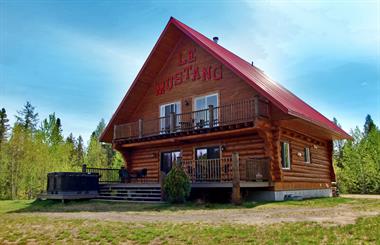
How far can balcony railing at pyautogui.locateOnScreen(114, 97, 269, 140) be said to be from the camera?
55.2 ft

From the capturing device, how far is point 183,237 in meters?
7.32

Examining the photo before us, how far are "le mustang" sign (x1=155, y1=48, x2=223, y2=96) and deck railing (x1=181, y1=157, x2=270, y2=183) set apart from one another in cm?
520

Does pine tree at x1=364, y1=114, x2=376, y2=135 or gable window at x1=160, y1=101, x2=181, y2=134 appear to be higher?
pine tree at x1=364, y1=114, x2=376, y2=135

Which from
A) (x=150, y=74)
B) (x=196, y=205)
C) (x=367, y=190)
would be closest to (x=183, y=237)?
(x=196, y=205)

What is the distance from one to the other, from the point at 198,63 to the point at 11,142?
68.8 feet

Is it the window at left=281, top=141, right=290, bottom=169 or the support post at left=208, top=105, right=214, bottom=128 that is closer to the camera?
the support post at left=208, top=105, right=214, bottom=128

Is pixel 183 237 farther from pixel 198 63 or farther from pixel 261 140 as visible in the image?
pixel 198 63

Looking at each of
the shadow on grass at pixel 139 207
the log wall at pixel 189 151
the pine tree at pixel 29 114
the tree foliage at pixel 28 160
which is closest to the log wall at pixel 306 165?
the log wall at pixel 189 151

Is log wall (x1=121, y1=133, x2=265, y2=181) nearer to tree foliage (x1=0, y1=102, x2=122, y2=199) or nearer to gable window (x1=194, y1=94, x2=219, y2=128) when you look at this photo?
gable window (x1=194, y1=94, x2=219, y2=128)

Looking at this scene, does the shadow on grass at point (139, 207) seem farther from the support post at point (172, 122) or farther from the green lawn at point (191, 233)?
the support post at point (172, 122)

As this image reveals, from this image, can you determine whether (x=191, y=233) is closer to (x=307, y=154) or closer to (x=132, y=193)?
(x=132, y=193)

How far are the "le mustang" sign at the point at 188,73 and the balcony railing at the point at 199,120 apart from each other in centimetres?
205

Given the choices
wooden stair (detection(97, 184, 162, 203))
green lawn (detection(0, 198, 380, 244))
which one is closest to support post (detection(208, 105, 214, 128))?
wooden stair (detection(97, 184, 162, 203))

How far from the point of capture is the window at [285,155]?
1822cm
